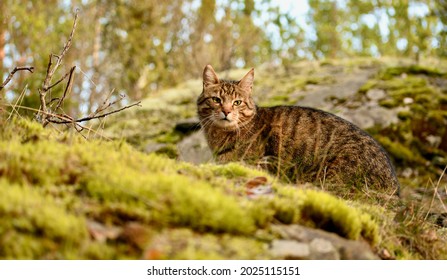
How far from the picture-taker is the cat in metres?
4.58

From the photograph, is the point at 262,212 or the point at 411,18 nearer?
the point at 262,212

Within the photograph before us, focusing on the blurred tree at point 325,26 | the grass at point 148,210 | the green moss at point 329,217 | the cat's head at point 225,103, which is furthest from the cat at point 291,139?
the blurred tree at point 325,26

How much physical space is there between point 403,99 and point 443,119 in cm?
76

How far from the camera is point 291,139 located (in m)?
5.07

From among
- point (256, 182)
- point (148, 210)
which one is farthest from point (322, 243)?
point (148, 210)

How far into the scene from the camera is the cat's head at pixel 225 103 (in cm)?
534

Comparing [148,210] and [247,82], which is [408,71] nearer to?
[247,82]

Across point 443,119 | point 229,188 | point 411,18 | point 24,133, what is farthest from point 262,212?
point 411,18

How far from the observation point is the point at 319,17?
60.5 feet

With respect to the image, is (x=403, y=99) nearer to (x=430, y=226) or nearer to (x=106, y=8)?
(x=430, y=226)

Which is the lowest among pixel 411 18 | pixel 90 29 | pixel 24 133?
pixel 24 133

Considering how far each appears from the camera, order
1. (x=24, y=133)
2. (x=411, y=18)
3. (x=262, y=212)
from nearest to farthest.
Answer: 1. (x=262, y=212)
2. (x=24, y=133)
3. (x=411, y=18)

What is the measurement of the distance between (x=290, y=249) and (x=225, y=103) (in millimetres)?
3097

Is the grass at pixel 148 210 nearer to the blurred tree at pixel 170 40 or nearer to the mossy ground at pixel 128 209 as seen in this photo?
the mossy ground at pixel 128 209
